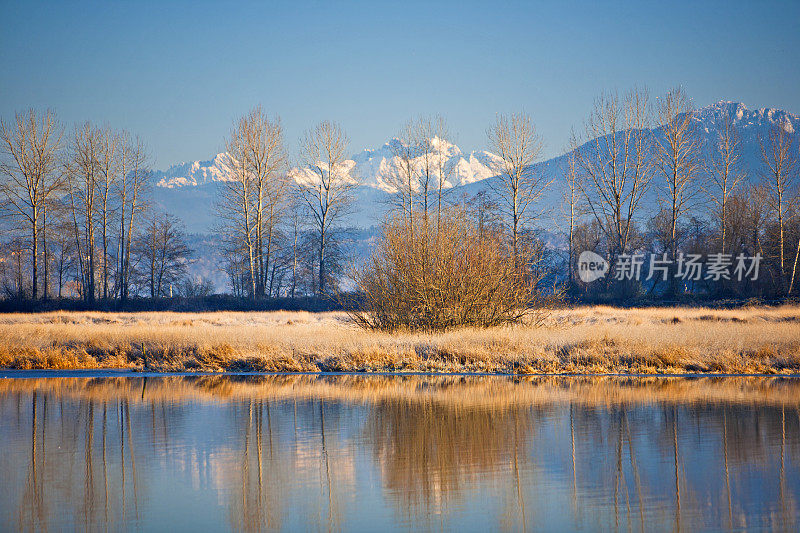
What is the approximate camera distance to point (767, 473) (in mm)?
8211

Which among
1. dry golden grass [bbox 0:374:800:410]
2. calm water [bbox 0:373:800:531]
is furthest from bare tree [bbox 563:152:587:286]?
calm water [bbox 0:373:800:531]

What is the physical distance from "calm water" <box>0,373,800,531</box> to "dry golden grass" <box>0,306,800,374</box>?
3080mm

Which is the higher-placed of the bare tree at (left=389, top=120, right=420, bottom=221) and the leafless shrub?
the bare tree at (left=389, top=120, right=420, bottom=221)

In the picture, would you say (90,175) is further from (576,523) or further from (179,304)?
(576,523)

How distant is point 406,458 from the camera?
369 inches

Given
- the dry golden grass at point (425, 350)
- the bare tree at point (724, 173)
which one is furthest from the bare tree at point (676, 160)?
the dry golden grass at point (425, 350)

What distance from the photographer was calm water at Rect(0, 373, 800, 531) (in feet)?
22.9

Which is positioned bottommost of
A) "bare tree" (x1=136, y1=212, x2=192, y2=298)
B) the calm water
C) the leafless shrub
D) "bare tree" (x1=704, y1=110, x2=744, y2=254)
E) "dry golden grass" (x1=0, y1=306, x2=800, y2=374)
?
the calm water

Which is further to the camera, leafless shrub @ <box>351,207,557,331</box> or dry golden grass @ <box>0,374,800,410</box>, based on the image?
leafless shrub @ <box>351,207,557,331</box>

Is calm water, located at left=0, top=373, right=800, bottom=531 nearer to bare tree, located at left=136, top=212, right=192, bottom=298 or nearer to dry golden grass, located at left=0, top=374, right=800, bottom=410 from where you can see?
dry golden grass, located at left=0, top=374, right=800, bottom=410

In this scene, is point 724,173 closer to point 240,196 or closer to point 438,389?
point 240,196

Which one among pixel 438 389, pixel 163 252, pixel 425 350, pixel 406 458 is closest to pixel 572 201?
pixel 425 350

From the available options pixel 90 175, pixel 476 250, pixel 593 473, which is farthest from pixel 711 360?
pixel 90 175

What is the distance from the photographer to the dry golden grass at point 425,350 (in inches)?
734
